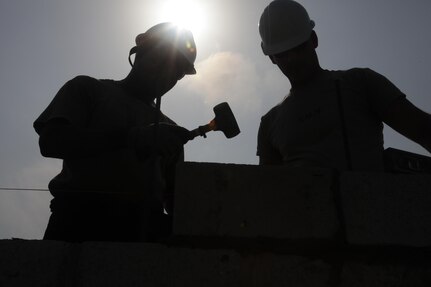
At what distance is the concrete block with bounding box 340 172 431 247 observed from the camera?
2.02 m

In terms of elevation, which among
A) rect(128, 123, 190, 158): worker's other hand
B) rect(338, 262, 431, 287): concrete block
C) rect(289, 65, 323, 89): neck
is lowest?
rect(338, 262, 431, 287): concrete block

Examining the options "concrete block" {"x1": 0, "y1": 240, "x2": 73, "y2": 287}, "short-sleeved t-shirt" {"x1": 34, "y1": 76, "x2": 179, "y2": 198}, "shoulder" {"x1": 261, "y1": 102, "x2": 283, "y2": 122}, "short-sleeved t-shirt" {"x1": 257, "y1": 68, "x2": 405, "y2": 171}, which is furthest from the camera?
"shoulder" {"x1": 261, "y1": 102, "x2": 283, "y2": 122}

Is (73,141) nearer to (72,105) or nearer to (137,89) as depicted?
(72,105)

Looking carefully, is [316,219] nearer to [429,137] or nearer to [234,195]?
[234,195]

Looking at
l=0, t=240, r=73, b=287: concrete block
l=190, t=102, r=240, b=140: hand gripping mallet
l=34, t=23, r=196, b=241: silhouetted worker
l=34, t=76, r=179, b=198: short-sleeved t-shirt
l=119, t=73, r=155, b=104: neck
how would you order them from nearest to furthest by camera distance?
1. l=0, t=240, r=73, b=287: concrete block
2. l=34, t=23, r=196, b=241: silhouetted worker
3. l=34, t=76, r=179, b=198: short-sleeved t-shirt
4. l=190, t=102, r=240, b=140: hand gripping mallet
5. l=119, t=73, r=155, b=104: neck

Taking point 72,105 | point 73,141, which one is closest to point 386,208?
point 73,141

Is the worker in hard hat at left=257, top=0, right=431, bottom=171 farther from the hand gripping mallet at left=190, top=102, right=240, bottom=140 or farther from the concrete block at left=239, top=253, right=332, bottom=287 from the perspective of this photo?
the concrete block at left=239, top=253, right=332, bottom=287

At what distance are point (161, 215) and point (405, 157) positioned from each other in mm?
1476

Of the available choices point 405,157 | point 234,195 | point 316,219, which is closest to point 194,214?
point 234,195

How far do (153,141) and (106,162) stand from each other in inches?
16.5

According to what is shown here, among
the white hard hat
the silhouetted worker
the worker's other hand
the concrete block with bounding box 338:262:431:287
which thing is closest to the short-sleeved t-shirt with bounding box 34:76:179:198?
the silhouetted worker

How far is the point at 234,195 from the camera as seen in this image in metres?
2.03

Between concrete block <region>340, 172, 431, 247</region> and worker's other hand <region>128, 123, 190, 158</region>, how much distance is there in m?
0.95

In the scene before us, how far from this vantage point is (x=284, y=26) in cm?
297
